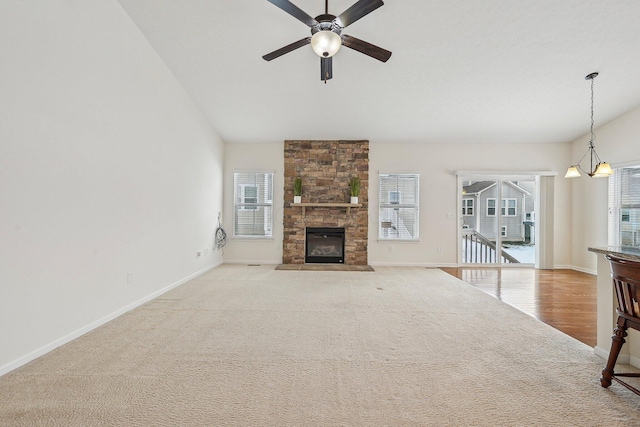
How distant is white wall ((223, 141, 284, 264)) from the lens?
6668 mm

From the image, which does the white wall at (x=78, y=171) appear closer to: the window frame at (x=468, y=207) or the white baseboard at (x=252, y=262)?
the white baseboard at (x=252, y=262)

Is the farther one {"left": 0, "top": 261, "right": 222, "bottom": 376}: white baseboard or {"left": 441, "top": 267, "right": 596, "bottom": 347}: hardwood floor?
{"left": 441, "top": 267, "right": 596, "bottom": 347}: hardwood floor

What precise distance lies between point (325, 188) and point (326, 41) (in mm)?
4212

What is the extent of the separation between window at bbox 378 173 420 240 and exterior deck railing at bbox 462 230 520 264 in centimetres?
122

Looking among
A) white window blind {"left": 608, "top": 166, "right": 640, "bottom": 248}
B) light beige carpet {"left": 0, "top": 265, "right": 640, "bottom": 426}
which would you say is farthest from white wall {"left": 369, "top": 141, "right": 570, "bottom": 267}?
light beige carpet {"left": 0, "top": 265, "right": 640, "bottom": 426}

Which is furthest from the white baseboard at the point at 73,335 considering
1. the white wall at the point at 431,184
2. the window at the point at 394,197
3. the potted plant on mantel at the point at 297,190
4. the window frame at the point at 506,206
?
the window frame at the point at 506,206

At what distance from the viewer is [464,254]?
6.59m

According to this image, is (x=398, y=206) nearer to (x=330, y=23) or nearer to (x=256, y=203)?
(x=256, y=203)

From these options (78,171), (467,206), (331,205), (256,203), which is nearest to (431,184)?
(467,206)

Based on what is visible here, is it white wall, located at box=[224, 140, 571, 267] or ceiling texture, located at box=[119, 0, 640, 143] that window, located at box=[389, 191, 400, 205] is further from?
ceiling texture, located at box=[119, 0, 640, 143]

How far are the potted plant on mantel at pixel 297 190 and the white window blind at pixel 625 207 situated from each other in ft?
19.4

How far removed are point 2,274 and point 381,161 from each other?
6002 millimetres

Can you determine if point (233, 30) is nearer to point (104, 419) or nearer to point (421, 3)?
point (421, 3)

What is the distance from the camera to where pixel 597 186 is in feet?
18.9
